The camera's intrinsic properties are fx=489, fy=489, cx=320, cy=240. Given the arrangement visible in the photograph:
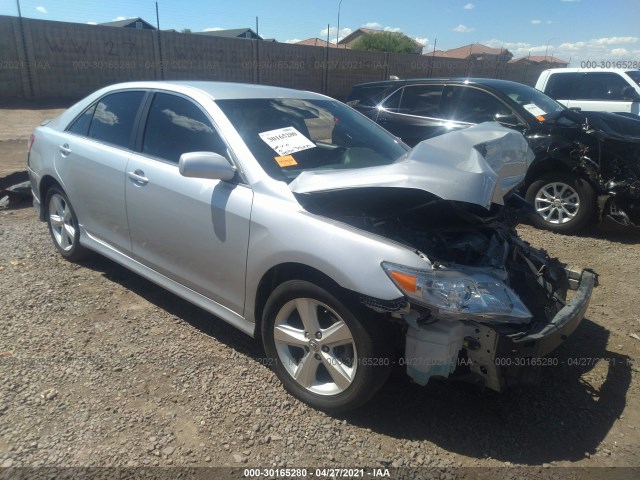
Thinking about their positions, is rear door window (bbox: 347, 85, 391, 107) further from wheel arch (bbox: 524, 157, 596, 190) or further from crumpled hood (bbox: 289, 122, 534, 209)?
crumpled hood (bbox: 289, 122, 534, 209)

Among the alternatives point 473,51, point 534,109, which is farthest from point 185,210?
point 473,51

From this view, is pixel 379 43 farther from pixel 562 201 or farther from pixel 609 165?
pixel 609 165

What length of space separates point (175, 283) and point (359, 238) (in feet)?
5.14

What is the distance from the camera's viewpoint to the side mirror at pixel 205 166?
2.73 metres

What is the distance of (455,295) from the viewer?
2.19m

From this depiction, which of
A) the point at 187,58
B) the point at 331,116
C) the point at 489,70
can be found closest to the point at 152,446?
the point at 331,116

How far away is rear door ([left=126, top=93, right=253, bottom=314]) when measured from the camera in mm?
2850

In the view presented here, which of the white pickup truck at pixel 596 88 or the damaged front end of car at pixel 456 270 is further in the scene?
the white pickup truck at pixel 596 88

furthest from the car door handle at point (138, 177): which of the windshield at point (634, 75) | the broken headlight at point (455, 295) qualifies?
the windshield at point (634, 75)

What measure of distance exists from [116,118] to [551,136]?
475cm

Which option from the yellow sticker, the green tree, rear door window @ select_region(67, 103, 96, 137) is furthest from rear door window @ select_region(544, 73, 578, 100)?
the green tree

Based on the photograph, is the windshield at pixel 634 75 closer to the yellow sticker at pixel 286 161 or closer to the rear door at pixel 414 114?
the rear door at pixel 414 114

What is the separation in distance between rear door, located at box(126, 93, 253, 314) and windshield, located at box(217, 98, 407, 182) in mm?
209

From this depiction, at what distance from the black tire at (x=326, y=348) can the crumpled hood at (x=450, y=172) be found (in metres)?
0.57
